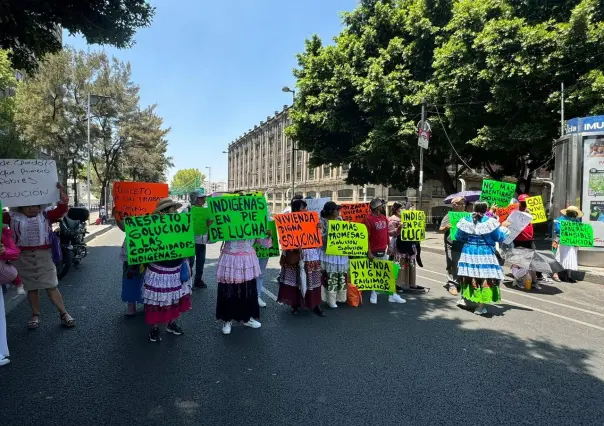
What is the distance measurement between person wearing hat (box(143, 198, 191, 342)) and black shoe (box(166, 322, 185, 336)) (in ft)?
0.70

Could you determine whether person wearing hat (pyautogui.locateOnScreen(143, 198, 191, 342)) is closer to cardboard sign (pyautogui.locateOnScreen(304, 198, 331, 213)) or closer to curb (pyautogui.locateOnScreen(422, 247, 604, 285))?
cardboard sign (pyautogui.locateOnScreen(304, 198, 331, 213))

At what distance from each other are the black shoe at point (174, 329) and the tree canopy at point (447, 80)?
1427cm

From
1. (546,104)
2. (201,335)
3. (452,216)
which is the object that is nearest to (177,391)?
(201,335)

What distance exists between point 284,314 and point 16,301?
172 inches

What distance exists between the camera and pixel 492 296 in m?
6.02

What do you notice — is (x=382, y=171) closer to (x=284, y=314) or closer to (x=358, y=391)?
(x=284, y=314)

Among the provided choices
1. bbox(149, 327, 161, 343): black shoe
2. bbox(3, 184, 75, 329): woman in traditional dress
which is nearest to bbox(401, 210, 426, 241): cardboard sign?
bbox(149, 327, 161, 343): black shoe

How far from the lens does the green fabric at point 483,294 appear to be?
19.6ft

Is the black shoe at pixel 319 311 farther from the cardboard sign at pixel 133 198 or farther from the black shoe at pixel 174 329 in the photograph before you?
the cardboard sign at pixel 133 198

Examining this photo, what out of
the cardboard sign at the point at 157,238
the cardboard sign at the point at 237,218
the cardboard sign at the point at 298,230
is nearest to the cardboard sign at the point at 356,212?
the cardboard sign at the point at 298,230

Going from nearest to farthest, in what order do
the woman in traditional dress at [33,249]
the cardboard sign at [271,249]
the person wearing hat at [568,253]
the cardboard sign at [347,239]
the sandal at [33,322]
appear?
the woman in traditional dress at [33,249]
the sandal at [33,322]
the cardboard sign at [347,239]
the cardboard sign at [271,249]
the person wearing hat at [568,253]

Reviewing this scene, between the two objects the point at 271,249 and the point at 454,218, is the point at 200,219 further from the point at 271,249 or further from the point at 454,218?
the point at 454,218

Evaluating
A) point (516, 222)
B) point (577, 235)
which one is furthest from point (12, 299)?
point (577, 235)

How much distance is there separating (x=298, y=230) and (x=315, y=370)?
2.22m
